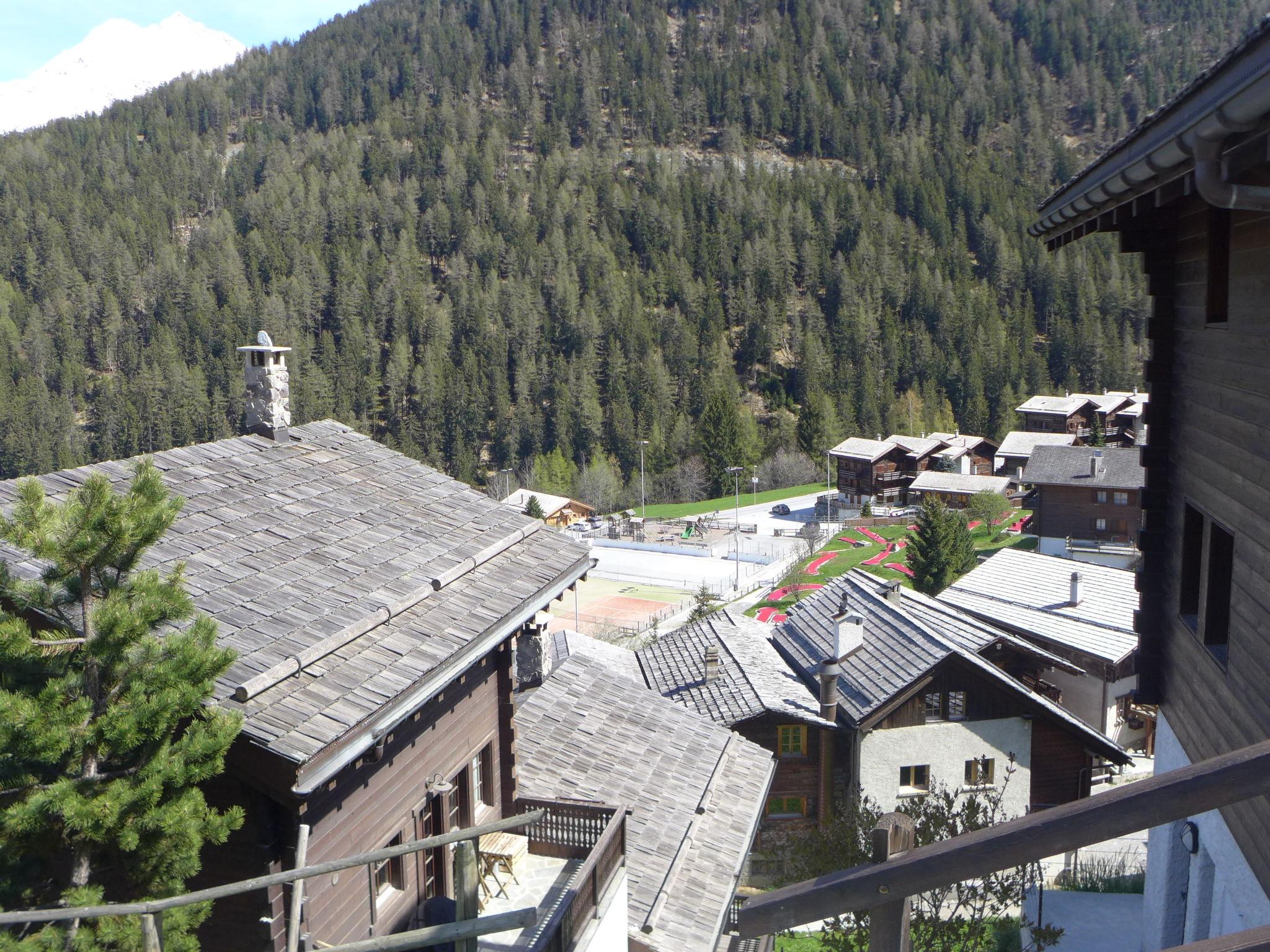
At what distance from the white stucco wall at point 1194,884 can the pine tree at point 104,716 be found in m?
5.77

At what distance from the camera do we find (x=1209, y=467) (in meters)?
7.71

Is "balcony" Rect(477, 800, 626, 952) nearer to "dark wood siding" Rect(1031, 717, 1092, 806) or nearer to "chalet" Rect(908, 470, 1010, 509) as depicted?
"dark wood siding" Rect(1031, 717, 1092, 806)

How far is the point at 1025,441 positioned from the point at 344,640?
9854cm

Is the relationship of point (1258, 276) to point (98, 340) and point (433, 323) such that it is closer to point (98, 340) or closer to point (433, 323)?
point (433, 323)

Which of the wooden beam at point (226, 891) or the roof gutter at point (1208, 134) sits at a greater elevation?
the roof gutter at point (1208, 134)

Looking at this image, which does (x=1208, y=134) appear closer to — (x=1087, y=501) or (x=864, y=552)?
(x=1087, y=501)

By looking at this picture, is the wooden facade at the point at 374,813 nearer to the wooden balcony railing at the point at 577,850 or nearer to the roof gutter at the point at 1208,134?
the wooden balcony railing at the point at 577,850

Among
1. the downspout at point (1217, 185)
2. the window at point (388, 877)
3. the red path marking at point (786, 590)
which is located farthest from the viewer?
the red path marking at point (786, 590)

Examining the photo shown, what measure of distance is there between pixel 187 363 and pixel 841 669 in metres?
147

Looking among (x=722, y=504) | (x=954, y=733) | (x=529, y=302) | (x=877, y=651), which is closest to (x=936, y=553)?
(x=877, y=651)

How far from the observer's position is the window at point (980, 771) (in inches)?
881

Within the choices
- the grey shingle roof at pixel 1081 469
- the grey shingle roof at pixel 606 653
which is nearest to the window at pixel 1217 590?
the grey shingle roof at pixel 606 653

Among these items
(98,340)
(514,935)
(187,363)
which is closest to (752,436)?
(187,363)

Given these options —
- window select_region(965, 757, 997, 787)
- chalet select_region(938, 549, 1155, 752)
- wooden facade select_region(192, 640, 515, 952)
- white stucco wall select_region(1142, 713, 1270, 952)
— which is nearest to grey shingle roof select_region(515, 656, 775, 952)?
wooden facade select_region(192, 640, 515, 952)
